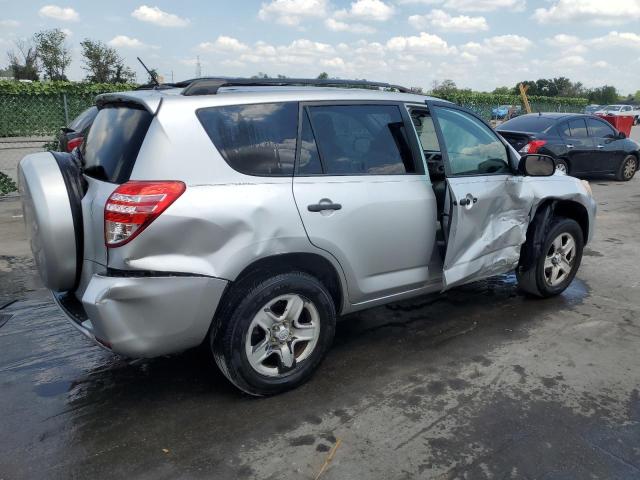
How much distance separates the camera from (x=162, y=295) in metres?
2.77

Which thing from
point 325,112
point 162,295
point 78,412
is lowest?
point 78,412

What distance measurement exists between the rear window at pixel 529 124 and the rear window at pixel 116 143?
32.3 ft

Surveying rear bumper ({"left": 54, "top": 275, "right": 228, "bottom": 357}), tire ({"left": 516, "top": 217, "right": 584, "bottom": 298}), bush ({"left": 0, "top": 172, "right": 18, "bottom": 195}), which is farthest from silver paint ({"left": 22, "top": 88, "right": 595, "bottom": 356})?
bush ({"left": 0, "top": 172, "right": 18, "bottom": 195})

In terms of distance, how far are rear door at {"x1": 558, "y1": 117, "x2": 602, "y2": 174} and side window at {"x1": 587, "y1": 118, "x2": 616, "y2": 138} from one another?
0.66 feet

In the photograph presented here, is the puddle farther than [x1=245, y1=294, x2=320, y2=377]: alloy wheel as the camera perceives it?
Yes

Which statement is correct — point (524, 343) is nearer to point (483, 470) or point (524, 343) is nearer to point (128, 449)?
point (483, 470)

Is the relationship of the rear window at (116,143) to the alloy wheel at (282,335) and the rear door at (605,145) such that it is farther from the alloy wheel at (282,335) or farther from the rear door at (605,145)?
the rear door at (605,145)

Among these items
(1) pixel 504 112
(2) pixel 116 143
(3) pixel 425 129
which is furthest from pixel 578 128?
(1) pixel 504 112

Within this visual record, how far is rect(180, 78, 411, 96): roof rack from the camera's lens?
10.2 ft

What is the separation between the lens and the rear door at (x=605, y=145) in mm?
12180

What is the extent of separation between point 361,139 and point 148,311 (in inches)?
68.3

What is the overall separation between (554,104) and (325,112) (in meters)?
29.4

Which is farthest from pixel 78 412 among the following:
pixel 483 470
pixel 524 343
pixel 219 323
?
pixel 524 343

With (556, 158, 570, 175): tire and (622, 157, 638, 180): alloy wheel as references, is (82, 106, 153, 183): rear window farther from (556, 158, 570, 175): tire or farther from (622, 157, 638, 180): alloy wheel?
(622, 157, 638, 180): alloy wheel
